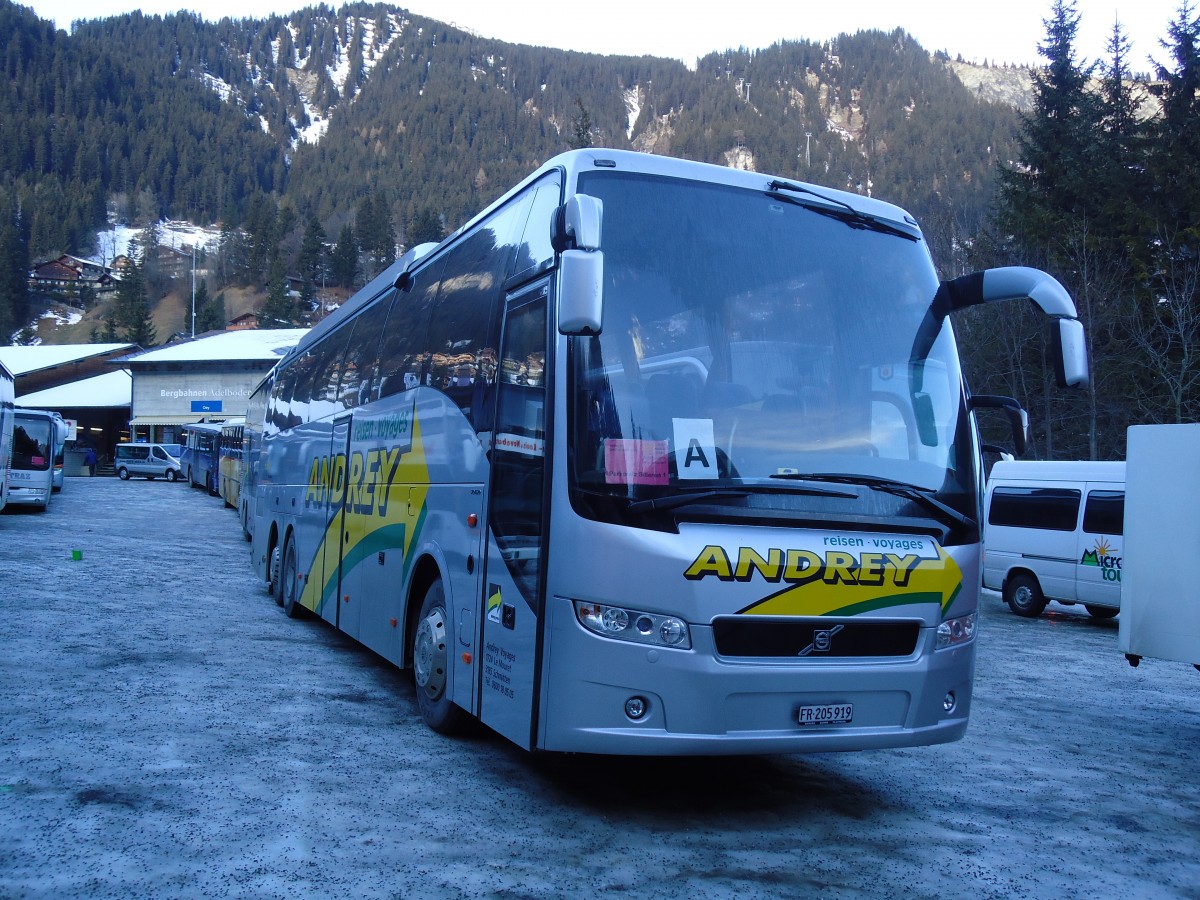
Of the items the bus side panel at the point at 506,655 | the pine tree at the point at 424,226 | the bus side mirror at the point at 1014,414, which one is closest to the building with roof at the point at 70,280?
the pine tree at the point at 424,226

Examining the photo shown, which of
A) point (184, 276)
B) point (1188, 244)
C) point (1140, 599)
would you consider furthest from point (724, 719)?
point (184, 276)

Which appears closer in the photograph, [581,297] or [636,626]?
[581,297]

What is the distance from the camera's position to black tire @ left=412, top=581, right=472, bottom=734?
23.0 ft

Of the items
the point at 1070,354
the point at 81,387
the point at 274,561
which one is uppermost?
the point at 81,387

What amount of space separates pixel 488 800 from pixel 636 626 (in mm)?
1457

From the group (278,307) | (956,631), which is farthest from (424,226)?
(956,631)

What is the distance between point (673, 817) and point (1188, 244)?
32592 mm

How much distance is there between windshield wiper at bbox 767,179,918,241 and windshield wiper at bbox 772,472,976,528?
1557mm

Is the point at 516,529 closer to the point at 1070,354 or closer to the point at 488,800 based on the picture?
the point at 488,800

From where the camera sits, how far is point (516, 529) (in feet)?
Result: 18.8

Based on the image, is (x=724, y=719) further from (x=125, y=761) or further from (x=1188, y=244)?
(x=1188, y=244)

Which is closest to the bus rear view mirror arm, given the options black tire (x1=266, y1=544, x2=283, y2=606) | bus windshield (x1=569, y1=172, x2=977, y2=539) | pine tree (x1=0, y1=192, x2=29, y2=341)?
bus windshield (x1=569, y1=172, x2=977, y2=539)

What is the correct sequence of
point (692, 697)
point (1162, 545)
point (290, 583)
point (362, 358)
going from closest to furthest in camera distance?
point (692, 697) < point (1162, 545) < point (362, 358) < point (290, 583)

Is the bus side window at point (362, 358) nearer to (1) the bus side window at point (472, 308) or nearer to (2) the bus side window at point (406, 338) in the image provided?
(2) the bus side window at point (406, 338)
